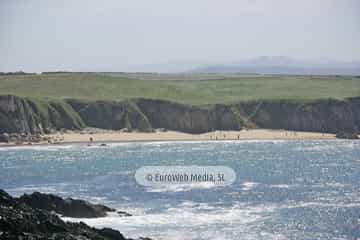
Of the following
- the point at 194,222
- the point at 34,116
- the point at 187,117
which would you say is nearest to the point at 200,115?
the point at 187,117

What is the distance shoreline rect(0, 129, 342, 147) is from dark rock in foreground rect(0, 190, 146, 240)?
7670 centimetres

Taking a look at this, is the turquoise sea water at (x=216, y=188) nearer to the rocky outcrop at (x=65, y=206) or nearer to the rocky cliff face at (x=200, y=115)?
the rocky outcrop at (x=65, y=206)

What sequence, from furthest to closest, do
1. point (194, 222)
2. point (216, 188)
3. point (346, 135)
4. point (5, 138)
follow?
point (346, 135)
point (5, 138)
point (216, 188)
point (194, 222)

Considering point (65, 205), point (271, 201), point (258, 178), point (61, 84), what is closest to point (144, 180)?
point (258, 178)

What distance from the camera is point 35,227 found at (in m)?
38.1

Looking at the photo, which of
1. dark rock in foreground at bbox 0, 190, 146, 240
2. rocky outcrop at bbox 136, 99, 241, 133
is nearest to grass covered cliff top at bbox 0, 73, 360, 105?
rocky outcrop at bbox 136, 99, 241, 133

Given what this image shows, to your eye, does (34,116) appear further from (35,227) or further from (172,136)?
(35,227)

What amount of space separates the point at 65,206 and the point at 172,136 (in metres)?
72.7

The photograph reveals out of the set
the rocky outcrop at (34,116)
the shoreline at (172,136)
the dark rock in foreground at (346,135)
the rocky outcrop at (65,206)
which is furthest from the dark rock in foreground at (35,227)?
the dark rock in foreground at (346,135)

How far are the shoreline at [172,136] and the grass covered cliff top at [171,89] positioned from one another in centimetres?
1157

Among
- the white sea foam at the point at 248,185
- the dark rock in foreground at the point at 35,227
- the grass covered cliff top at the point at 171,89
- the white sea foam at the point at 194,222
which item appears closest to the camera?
the dark rock in foreground at the point at 35,227

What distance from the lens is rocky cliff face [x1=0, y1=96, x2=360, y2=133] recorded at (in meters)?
131

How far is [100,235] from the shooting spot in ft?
137

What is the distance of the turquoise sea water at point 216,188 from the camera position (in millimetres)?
53812
